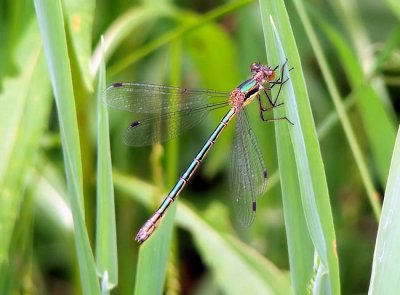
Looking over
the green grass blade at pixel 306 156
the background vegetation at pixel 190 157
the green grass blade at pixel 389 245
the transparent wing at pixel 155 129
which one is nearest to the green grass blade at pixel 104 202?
the background vegetation at pixel 190 157

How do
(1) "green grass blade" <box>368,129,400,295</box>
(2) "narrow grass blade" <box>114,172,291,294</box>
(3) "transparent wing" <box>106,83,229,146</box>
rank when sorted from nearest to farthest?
(1) "green grass blade" <box>368,129,400,295</box>
(2) "narrow grass blade" <box>114,172,291,294</box>
(3) "transparent wing" <box>106,83,229,146</box>

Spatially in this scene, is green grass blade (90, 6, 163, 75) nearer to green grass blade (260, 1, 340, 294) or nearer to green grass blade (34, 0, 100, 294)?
green grass blade (34, 0, 100, 294)

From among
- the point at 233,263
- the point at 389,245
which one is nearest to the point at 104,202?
the point at 389,245

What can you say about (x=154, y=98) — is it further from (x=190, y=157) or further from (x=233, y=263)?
(x=190, y=157)

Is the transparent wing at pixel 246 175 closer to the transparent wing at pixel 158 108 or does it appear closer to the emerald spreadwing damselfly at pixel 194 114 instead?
A: the emerald spreadwing damselfly at pixel 194 114

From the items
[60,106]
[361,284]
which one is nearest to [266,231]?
[361,284]

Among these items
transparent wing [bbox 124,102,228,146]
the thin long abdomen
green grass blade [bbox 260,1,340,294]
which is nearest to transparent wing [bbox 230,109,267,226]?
the thin long abdomen

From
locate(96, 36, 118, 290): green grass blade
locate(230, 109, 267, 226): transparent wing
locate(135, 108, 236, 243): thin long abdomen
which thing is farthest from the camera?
locate(230, 109, 267, 226): transparent wing
